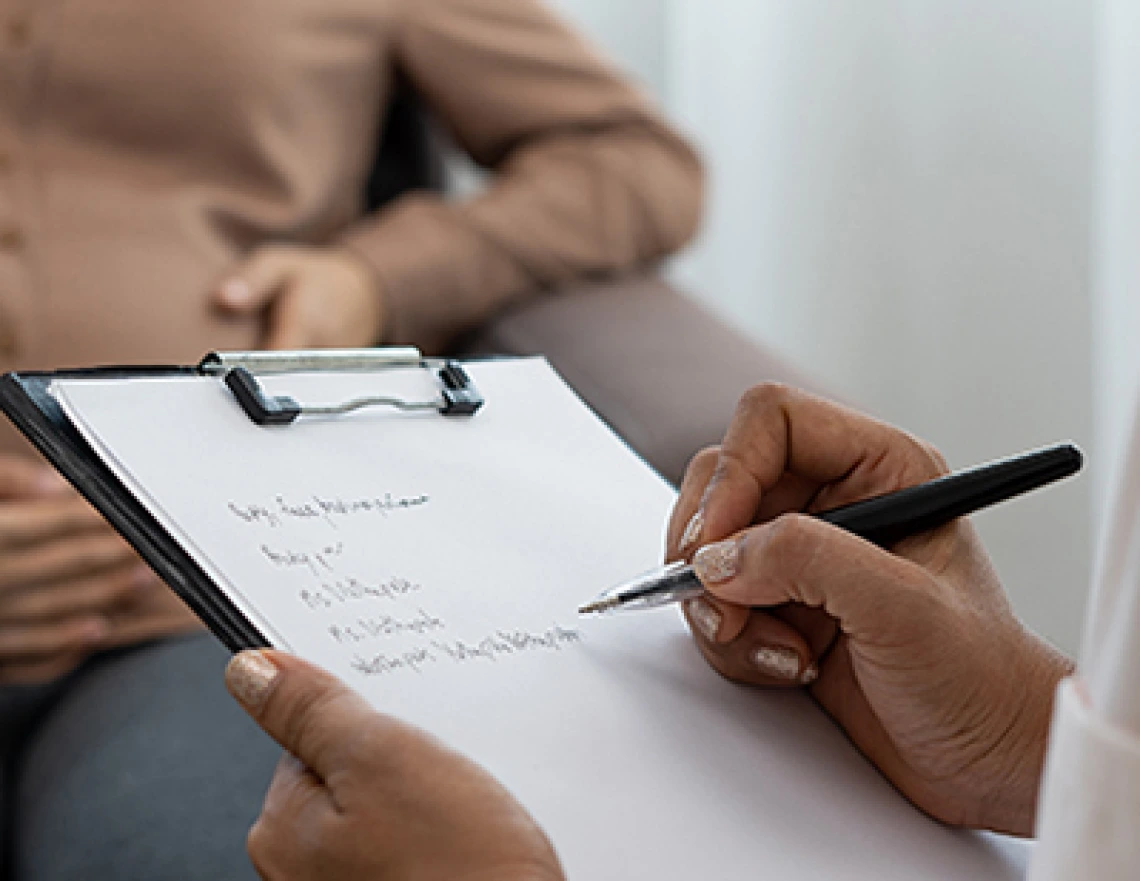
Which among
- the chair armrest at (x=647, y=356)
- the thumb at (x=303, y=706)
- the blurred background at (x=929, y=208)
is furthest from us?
the blurred background at (x=929, y=208)

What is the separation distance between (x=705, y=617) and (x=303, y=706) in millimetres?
163

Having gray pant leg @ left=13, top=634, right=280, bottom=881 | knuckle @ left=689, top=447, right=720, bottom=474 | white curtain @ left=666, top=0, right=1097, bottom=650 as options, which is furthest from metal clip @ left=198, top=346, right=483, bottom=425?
white curtain @ left=666, top=0, right=1097, bottom=650

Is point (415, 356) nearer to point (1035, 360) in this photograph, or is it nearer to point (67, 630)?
point (67, 630)

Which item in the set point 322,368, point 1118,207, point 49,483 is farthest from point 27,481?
point 1118,207

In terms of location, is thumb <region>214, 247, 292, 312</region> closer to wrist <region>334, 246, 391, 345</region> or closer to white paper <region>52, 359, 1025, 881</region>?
wrist <region>334, 246, 391, 345</region>

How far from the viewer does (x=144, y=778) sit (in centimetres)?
66

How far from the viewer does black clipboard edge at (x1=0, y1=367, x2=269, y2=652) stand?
0.43 metres

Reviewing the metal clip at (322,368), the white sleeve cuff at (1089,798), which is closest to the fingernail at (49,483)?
the metal clip at (322,368)

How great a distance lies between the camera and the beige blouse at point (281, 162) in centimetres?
95

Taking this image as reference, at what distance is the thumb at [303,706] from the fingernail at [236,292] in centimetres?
60

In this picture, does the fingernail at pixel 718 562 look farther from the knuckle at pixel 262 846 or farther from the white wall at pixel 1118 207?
the white wall at pixel 1118 207

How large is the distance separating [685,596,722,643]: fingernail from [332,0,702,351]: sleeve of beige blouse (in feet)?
1.92

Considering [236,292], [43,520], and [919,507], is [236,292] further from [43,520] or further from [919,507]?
[919,507]

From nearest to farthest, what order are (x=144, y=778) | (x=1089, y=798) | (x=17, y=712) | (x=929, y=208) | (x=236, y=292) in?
(x=1089, y=798) → (x=144, y=778) → (x=17, y=712) → (x=236, y=292) → (x=929, y=208)
